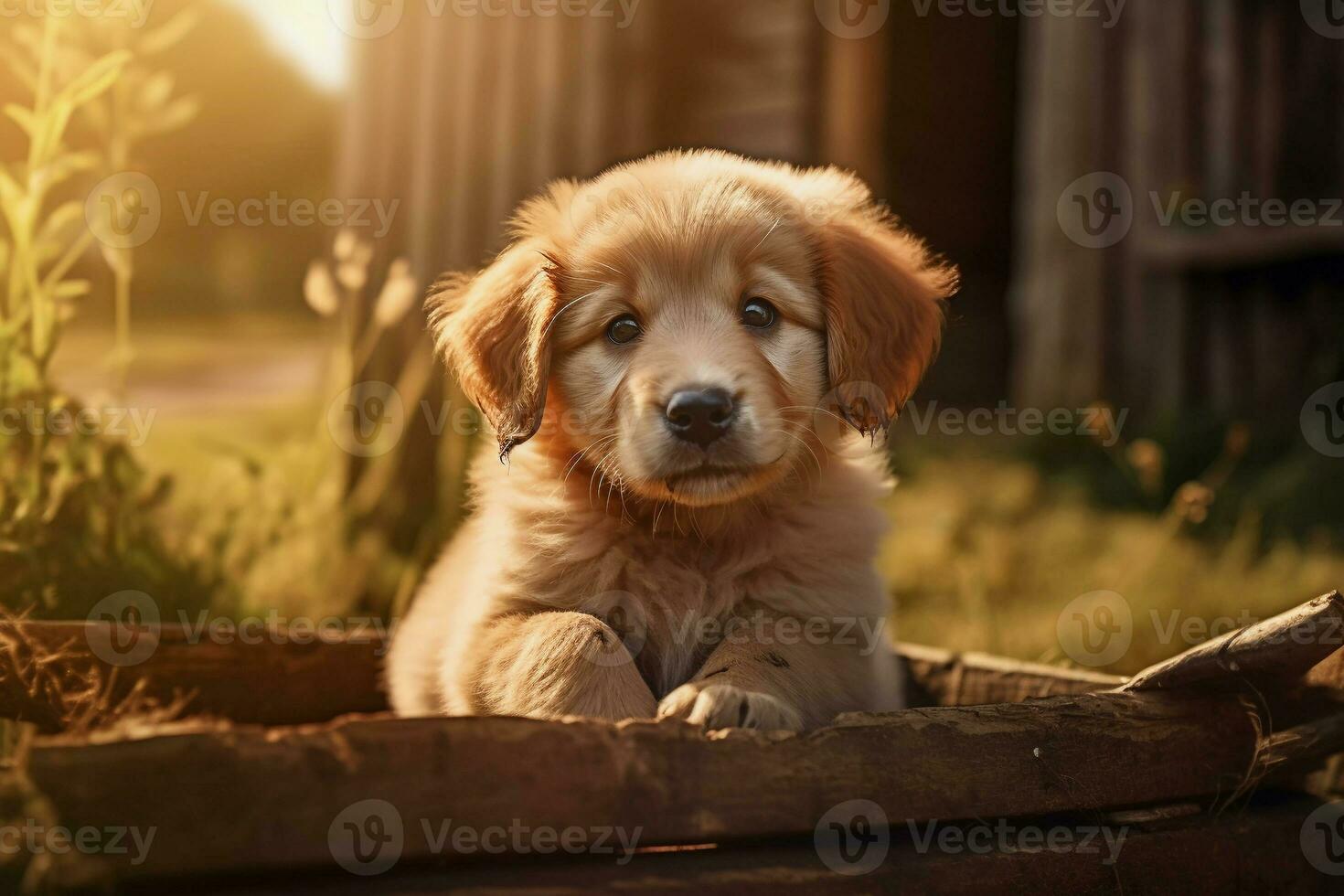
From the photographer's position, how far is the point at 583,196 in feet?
8.40

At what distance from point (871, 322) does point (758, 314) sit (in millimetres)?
253

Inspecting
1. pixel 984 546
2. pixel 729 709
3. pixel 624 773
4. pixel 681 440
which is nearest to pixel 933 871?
pixel 729 709

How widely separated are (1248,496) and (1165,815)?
329 cm

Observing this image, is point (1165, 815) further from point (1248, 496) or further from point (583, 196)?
point (1248, 496)

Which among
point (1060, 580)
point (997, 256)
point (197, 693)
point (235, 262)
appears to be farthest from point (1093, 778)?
point (235, 262)

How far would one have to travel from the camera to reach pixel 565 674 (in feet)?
6.54

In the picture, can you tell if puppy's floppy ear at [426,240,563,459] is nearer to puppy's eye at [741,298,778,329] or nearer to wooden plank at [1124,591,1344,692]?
puppy's eye at [741,298,778,329]

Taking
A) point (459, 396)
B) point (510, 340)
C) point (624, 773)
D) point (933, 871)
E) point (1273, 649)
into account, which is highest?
point (510, 340)

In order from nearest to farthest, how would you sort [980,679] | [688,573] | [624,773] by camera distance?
1. [624,773]
2. [688,573]
3. [980,679]

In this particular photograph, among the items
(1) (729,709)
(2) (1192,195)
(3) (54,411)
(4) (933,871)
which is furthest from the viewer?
(2) (1192,195)

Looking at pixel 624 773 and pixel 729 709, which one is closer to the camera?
pixel 624 773

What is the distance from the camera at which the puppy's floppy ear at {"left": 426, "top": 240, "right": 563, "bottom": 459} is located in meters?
2.36

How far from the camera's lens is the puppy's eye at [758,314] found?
238 centimetres

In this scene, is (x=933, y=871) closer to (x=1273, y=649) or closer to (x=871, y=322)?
(x=1273, y=649)
